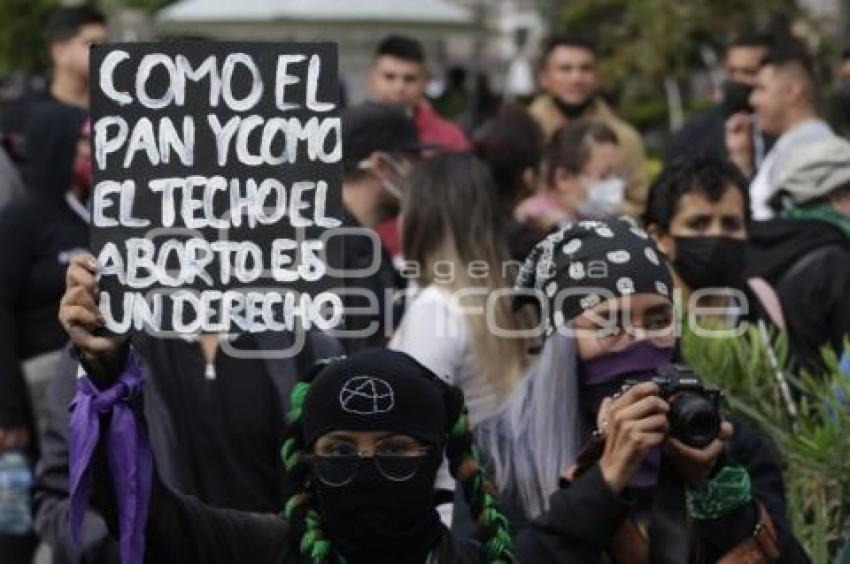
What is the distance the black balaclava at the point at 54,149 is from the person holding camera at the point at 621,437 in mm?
3290

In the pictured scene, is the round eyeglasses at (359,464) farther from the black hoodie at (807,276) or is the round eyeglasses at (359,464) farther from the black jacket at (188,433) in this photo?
the black hoodie at (807,276)

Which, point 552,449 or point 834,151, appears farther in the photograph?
point 834,151

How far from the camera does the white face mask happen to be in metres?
9.38

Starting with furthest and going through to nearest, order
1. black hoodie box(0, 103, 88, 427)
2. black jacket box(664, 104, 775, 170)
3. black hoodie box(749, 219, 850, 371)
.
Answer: black jacket box(664, 104, 775, 170), black hoodie box(0, 103, 88, 427), black hoodie box(749, 219, 850, 371)

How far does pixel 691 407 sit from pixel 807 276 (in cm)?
304

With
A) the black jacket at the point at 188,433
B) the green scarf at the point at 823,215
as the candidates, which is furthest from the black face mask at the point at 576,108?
the black jacket at the point at 188,433

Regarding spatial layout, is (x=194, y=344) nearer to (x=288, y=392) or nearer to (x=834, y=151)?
(x=288, y=392)

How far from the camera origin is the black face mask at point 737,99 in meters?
10.7

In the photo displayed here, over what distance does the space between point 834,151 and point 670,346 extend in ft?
9.32

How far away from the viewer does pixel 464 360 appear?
6.99 m

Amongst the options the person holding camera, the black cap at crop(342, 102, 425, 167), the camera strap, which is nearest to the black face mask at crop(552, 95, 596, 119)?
the black cap at crop(342, 102, 425, 167)

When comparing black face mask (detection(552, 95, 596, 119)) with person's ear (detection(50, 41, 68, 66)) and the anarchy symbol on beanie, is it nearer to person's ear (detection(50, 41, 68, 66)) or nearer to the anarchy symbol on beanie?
person's ear (detection(50, 41, 68, 66))

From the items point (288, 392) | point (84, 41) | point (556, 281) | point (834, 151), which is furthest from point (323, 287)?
point (84, 41)

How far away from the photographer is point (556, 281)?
18.1 ft
